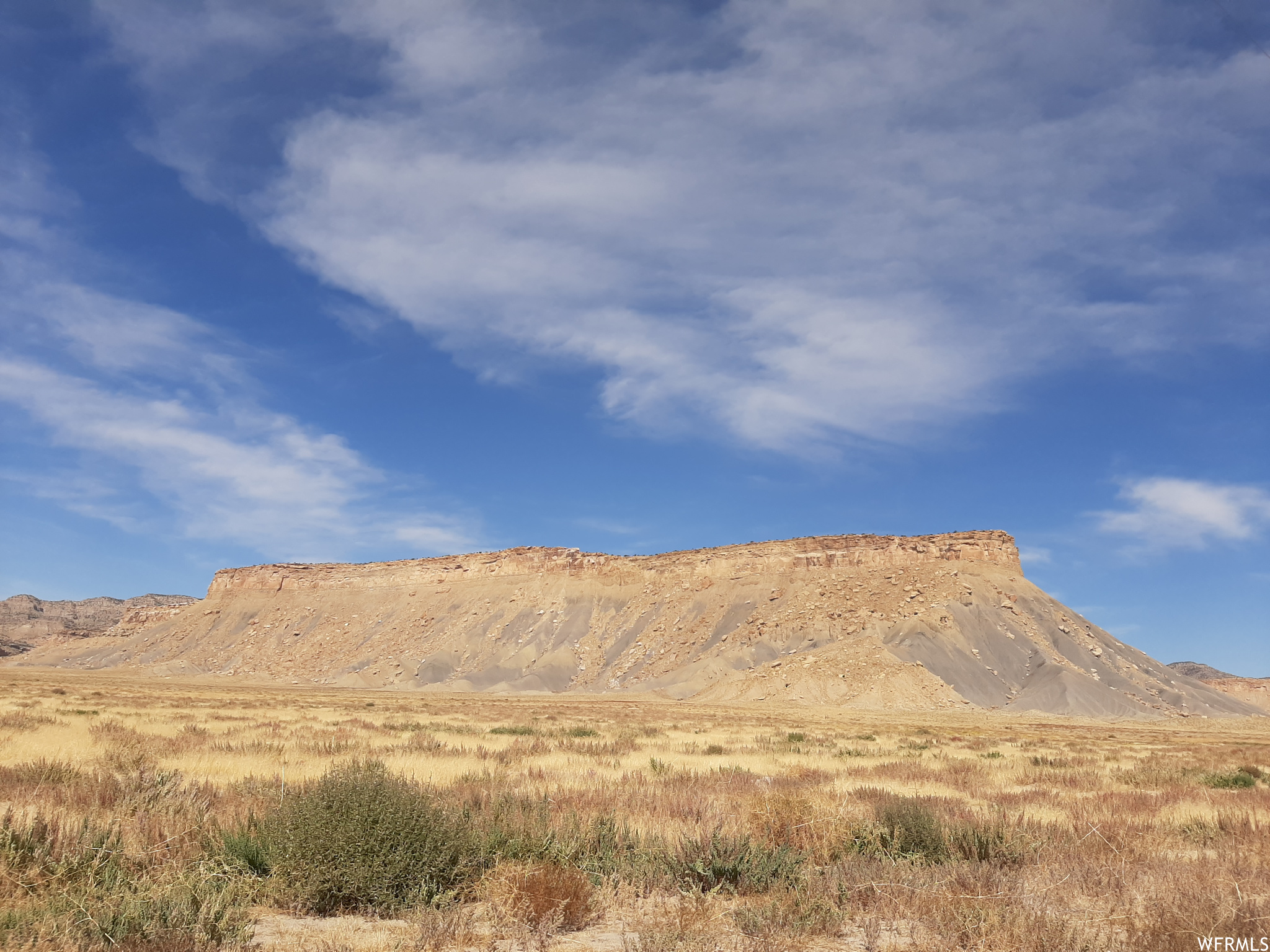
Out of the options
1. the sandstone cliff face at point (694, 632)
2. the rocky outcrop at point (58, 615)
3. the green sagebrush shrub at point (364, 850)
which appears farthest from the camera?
the rocky outcrop at point (58, 615)

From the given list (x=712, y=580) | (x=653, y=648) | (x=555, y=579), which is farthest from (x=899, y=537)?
(x=555, y=579)

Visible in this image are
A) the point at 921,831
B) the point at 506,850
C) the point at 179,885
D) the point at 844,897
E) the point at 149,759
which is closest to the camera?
the point at 179,885

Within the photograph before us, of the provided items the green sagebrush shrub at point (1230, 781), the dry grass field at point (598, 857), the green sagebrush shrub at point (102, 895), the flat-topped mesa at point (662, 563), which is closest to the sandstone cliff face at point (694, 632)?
the flat-topped mesa at point (662, 563)

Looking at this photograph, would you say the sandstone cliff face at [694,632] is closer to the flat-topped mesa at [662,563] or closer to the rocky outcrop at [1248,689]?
the flat-topped mesa at [662,563]

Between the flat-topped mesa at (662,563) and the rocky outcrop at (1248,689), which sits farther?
the rocky outcrop at (1248,689)

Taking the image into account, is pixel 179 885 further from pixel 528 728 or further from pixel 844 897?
pixel 528 728

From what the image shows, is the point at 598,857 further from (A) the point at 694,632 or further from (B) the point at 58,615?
(B) the point at 58,615

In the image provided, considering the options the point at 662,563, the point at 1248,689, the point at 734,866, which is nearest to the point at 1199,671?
the point at 1248,689

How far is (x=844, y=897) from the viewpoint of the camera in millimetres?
6422

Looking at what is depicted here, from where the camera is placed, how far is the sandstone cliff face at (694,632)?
218 feet

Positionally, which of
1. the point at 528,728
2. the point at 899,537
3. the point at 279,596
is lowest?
the point at 528,728

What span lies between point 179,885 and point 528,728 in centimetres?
1993

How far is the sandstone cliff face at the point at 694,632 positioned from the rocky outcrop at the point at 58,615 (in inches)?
1833

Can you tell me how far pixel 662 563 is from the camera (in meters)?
96.9
